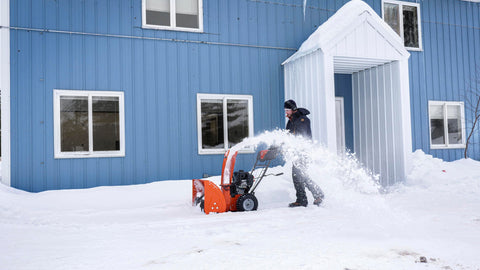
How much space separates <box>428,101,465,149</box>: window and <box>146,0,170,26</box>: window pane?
8.12 m

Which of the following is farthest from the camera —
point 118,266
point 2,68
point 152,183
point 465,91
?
point 465,91

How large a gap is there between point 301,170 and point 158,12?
212 inches

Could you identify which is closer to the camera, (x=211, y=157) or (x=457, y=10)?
(x=211, y=157)

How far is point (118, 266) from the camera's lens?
3510 millimetres

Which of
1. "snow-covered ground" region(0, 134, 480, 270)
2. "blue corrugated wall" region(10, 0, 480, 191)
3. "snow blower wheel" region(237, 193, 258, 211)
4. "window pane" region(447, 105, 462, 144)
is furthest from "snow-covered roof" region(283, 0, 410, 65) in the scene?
"window pane" region(447, 105, 462, 144)

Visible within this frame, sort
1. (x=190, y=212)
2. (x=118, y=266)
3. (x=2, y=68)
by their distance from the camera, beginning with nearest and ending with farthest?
(x=118, y=266)
(x=190, y=212)
(x=2, y=68)

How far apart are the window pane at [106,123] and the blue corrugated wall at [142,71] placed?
0.25 m

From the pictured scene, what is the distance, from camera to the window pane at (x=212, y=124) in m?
9.70

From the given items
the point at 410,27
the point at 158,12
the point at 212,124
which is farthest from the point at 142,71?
the point at 410,27

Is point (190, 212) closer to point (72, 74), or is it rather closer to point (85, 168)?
point (85, 168)

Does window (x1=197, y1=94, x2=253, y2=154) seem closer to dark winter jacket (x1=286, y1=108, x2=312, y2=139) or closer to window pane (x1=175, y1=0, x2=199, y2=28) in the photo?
window pane (x1=175, y1=0, x2=199, y2=28)

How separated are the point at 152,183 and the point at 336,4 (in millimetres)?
7016

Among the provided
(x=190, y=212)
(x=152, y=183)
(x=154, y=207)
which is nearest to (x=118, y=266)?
(x=190, y=212)

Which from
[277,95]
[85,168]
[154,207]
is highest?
[277,95]
